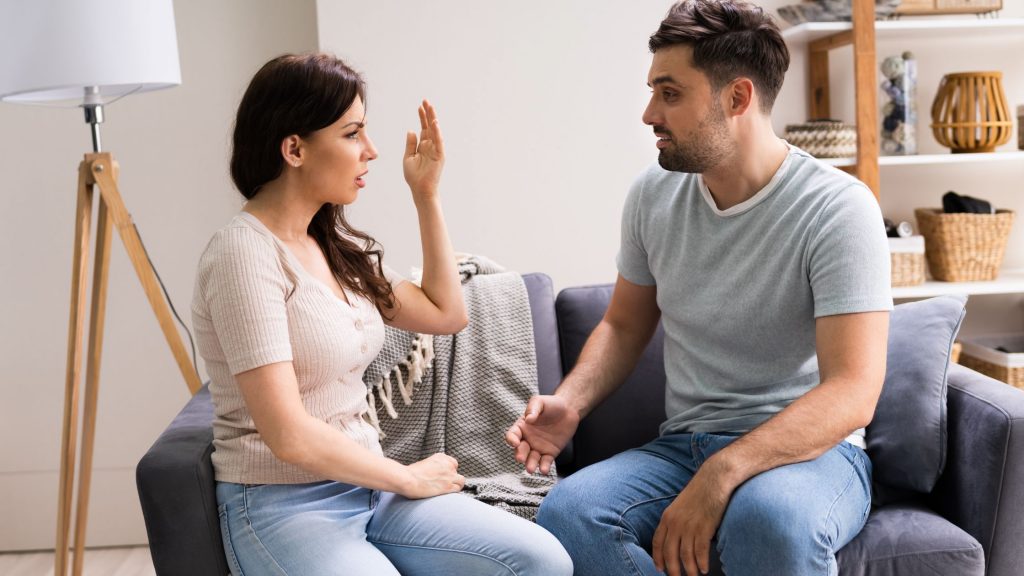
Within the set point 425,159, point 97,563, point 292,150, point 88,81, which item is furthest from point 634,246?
point 97,563

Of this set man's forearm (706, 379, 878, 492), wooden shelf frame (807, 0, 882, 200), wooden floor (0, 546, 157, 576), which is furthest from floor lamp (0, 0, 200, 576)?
wooden shelf frame (807, 0, 882, 200)

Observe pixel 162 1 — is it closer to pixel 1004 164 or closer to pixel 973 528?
pixel 973 528

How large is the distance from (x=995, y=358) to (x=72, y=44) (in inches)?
101

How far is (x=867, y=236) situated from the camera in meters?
1.65

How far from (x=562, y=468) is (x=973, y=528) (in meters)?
0.85

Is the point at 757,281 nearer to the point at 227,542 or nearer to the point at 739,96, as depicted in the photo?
the point at 739,96

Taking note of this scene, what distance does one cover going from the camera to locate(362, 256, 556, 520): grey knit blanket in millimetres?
2076

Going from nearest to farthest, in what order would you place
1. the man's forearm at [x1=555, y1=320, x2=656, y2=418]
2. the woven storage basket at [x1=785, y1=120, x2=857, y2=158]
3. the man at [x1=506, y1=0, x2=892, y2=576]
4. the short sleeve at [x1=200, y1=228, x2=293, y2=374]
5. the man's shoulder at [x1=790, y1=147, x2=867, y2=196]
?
the short sleeve at [x1=200, y1=228, x2=293, y2=374] < the man at [x1=506, y1=0, x2=892, y2=576] < the man's shoulder at [x1=790, y1=147, x2=867, y2=196] < the man's forearm at [x1=555, y1=320, x2=656, y2=418] < the woven storage basket at [x1=785, y1=120, x2=857, y2=158]

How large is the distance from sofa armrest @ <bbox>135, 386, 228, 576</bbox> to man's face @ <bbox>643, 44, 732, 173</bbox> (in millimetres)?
981

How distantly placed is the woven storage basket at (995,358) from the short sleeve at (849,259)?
1.44 meters

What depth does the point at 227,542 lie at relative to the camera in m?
1.60

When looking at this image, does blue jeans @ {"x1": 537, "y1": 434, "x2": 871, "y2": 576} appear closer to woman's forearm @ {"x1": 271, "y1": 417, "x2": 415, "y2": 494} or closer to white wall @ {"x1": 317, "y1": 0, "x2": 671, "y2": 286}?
woman's forearm @ {"x1": 271, "y1": 417, "x2": 415, "y2": 494}

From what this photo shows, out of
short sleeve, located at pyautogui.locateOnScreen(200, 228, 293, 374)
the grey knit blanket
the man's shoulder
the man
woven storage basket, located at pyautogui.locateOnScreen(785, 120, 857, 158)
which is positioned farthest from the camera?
woven storage basket, located at pyautogui.locateOnScreen(785, 120, 857, 158)

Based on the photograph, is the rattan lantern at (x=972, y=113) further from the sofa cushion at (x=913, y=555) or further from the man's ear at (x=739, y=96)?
the sofa cushion at (x=913, y=555)
